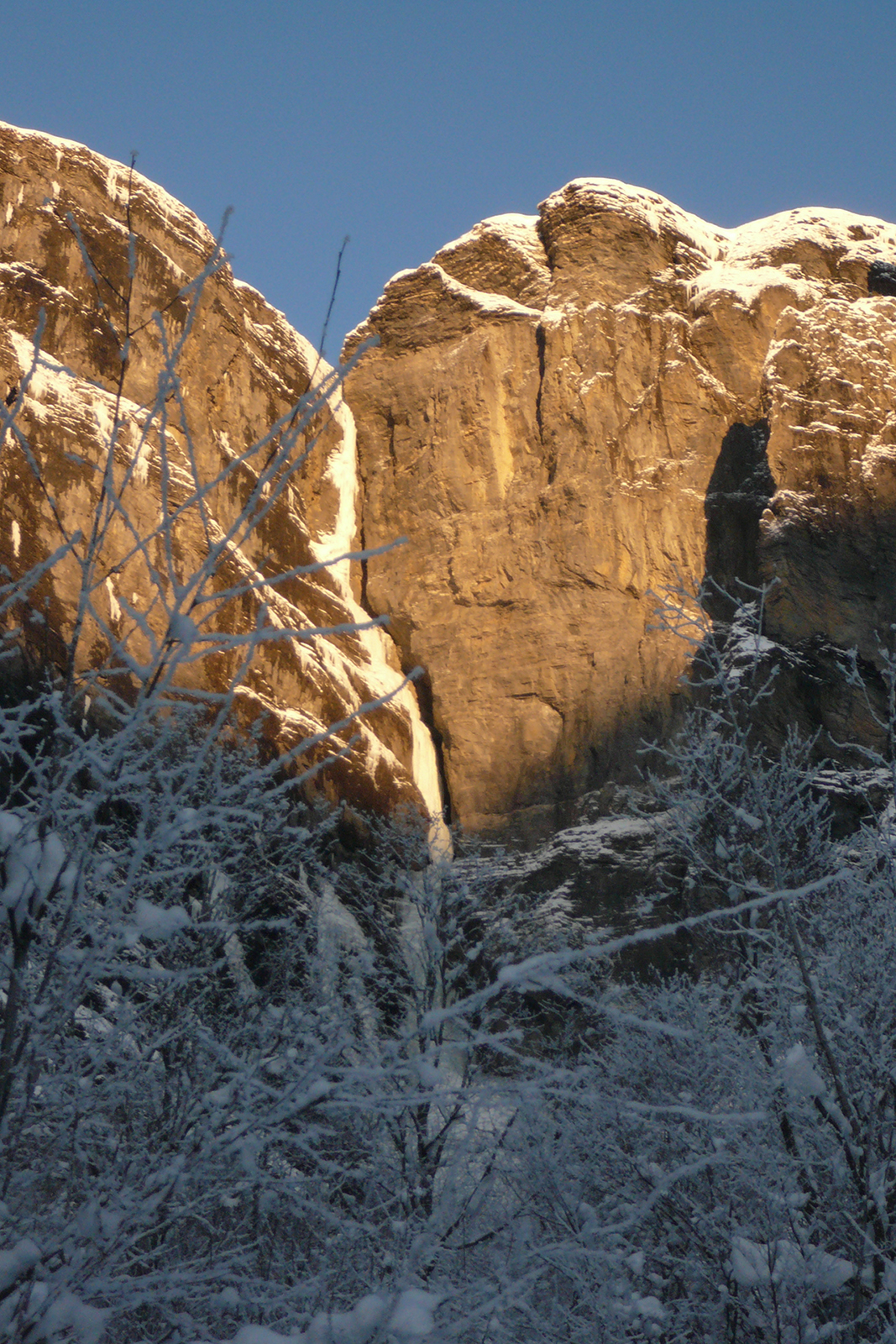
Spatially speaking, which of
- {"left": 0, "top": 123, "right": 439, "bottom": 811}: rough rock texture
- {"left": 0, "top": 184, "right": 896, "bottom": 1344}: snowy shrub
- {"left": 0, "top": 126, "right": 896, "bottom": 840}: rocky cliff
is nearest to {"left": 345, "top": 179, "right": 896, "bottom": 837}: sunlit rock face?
{"left": 0, "top": 126, "right": 896, "bottom": 840}: rocky cliff

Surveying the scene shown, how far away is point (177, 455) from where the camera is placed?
83.8 ft

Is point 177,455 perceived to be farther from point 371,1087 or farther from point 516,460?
point 371,1087

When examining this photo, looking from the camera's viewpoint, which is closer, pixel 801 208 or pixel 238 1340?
pixel 238 1340

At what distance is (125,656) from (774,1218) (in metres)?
5.59

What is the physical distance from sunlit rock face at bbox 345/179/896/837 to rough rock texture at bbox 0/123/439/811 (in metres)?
2.15

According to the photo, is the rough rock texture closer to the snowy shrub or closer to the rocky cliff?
the rocky cliff

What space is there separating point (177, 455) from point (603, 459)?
12181 millimetres

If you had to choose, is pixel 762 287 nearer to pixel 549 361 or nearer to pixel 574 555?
pixel 549 361

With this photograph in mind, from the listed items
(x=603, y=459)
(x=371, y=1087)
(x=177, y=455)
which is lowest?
(x=371, y=1087)

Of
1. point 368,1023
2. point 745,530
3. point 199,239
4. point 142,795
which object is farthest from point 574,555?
point 142,795

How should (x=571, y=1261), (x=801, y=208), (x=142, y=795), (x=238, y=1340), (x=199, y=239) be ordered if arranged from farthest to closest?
(x=801, y=208) → (x=199, y=239) → (x=571, y=1261) → (x=142, y=795) → (x=238, y=1340)

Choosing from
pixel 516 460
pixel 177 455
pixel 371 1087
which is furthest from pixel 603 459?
pixel 371 1087

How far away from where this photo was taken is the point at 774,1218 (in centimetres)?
616

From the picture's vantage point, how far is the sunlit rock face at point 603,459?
2816 centimetres
